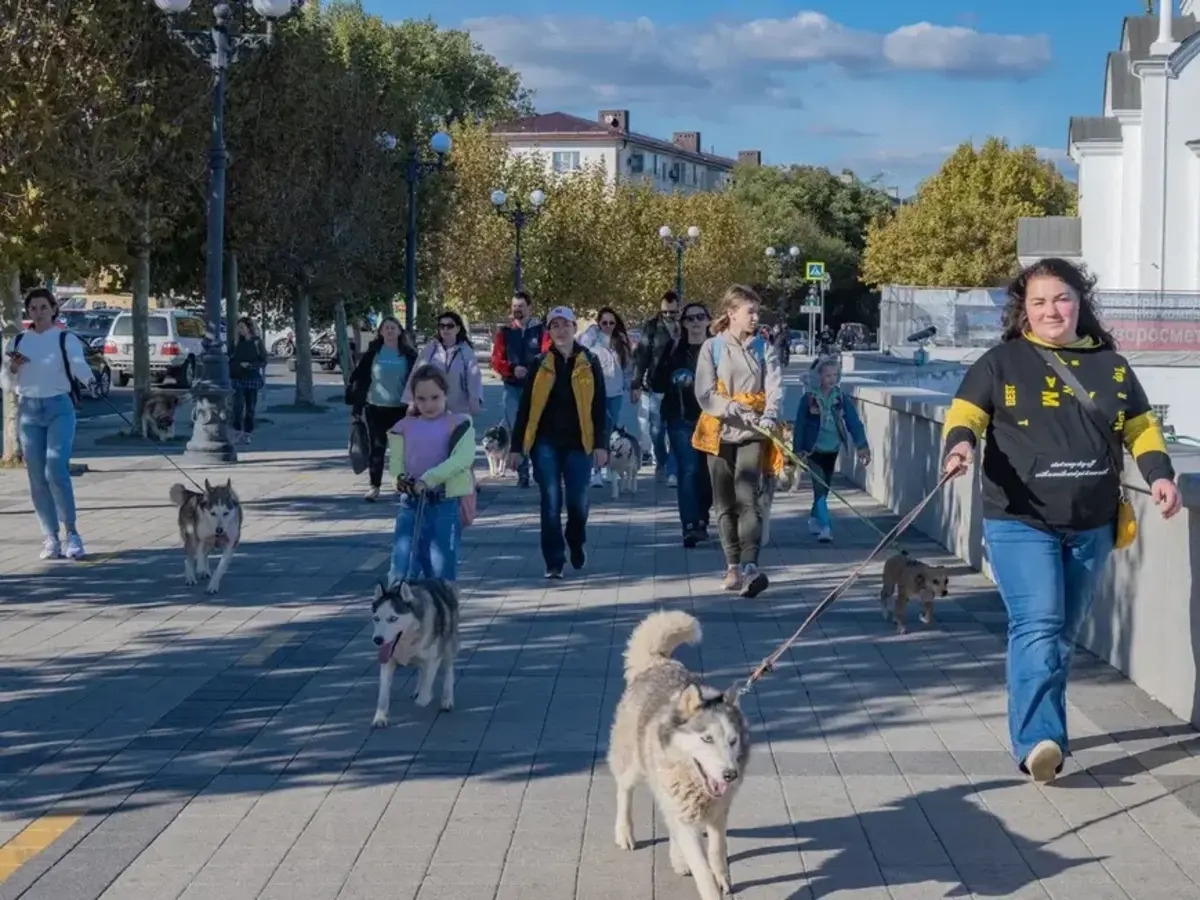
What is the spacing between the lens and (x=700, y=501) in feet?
43.8

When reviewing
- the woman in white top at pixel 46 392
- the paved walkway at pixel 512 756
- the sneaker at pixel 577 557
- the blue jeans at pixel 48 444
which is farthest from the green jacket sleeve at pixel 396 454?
the blue jeans at pixel 48 444

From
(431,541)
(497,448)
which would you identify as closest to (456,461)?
(431,541)

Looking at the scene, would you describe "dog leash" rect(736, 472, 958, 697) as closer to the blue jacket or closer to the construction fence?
the blue jacket

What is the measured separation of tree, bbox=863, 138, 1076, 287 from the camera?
81.3 meters

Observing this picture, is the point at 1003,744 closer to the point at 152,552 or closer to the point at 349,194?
the point at 152,552

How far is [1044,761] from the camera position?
6.32 metres

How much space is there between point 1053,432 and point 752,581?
4556 millimetres

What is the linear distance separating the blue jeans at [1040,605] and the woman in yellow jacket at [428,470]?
3243mm

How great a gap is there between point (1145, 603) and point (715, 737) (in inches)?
155

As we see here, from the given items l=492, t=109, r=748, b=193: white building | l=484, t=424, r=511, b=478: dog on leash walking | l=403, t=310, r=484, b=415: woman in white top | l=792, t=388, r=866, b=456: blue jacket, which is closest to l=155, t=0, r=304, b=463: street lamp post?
l=484, t=424, r=511, b=478: dog on leash walking

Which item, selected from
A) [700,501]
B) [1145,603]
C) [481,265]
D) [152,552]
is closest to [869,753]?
[1145,603]

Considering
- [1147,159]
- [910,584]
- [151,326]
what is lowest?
[910,584]

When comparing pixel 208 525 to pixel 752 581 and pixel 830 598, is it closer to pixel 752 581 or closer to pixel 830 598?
pixel 752 581

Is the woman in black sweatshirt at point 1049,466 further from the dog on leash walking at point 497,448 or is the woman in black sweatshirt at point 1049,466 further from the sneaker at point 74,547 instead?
the dog on leash walking at point 497,448
